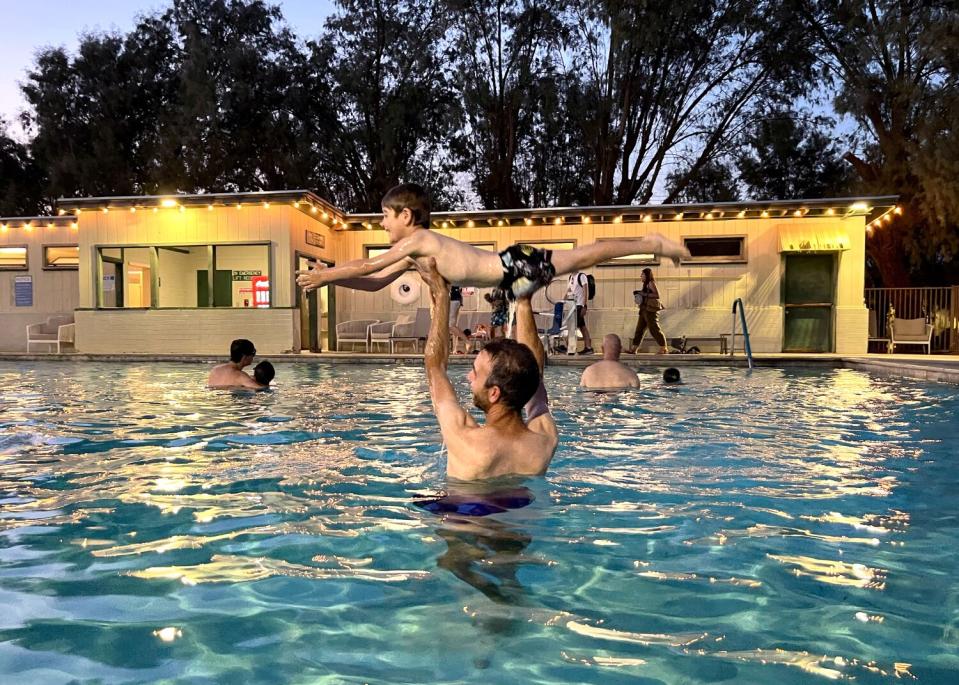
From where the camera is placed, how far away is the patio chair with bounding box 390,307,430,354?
1622 cm

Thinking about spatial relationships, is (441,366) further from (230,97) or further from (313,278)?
(230,97)

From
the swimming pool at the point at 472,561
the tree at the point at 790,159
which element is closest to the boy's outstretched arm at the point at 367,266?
the swimming pool at the point at 472,561

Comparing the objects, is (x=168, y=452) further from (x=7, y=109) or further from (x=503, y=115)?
(x=7, y=109)

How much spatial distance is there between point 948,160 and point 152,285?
2011cm

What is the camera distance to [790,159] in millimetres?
26219

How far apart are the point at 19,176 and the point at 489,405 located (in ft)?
105

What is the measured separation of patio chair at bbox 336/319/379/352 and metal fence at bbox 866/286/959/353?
1309 centimetres

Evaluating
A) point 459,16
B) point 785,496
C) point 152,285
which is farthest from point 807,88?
point 785,496

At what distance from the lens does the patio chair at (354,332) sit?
648 inches

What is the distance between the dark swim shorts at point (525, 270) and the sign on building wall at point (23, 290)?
1816 centimetres

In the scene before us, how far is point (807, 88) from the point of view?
938 inches

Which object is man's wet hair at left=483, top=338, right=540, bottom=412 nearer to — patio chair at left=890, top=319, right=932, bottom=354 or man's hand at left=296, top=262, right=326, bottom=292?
man's hand at left=296, top=262, right=326, bottom=292

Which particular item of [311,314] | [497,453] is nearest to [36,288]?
[311,314]

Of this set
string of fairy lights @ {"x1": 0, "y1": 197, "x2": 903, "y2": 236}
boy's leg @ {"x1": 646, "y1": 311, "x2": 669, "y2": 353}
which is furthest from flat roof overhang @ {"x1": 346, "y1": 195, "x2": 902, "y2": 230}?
boy's leg @ {"x1": 646, "y1": 311, "x2": 669, "y2": 353}
